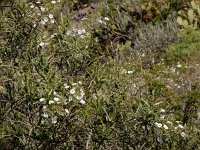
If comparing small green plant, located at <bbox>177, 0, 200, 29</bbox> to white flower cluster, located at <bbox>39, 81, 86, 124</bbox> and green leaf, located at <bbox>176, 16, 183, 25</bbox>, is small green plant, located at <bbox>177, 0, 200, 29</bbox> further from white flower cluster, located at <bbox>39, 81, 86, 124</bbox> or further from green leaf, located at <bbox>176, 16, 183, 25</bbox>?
Answer: white flower cluster, located at <bbox>39, 81, 86, 124</bbox>

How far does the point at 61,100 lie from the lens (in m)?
3.45

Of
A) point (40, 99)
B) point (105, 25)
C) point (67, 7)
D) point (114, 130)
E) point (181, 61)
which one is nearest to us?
Result: point (40, 99)

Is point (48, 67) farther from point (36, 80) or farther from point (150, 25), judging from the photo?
point (150, 25)

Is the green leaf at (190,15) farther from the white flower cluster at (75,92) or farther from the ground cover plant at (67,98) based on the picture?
the white flower cluster at (75,92)

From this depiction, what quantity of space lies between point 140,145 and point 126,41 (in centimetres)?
447

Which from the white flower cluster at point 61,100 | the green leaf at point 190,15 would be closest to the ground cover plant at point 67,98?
the white flower cluster at point 61,100

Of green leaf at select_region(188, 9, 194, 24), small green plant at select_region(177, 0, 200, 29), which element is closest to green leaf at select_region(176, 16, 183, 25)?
small green plant at select_region(177, 0, 200, 29)

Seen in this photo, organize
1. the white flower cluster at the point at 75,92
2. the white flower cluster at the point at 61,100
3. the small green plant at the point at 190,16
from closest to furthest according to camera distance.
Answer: the white flower cluster at the point at 61,100
the white flower cluster at the point at 75,92
the small green plant at the point at 190,16

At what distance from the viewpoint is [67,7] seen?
959 cm

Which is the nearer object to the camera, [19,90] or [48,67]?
[19,90]

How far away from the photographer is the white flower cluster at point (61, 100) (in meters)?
3.45

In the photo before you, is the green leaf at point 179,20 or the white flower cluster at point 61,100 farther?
the green leaf at point 179,20

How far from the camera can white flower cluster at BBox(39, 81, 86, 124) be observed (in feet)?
11.3

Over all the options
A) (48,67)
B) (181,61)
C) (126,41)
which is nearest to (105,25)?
(126,41)
